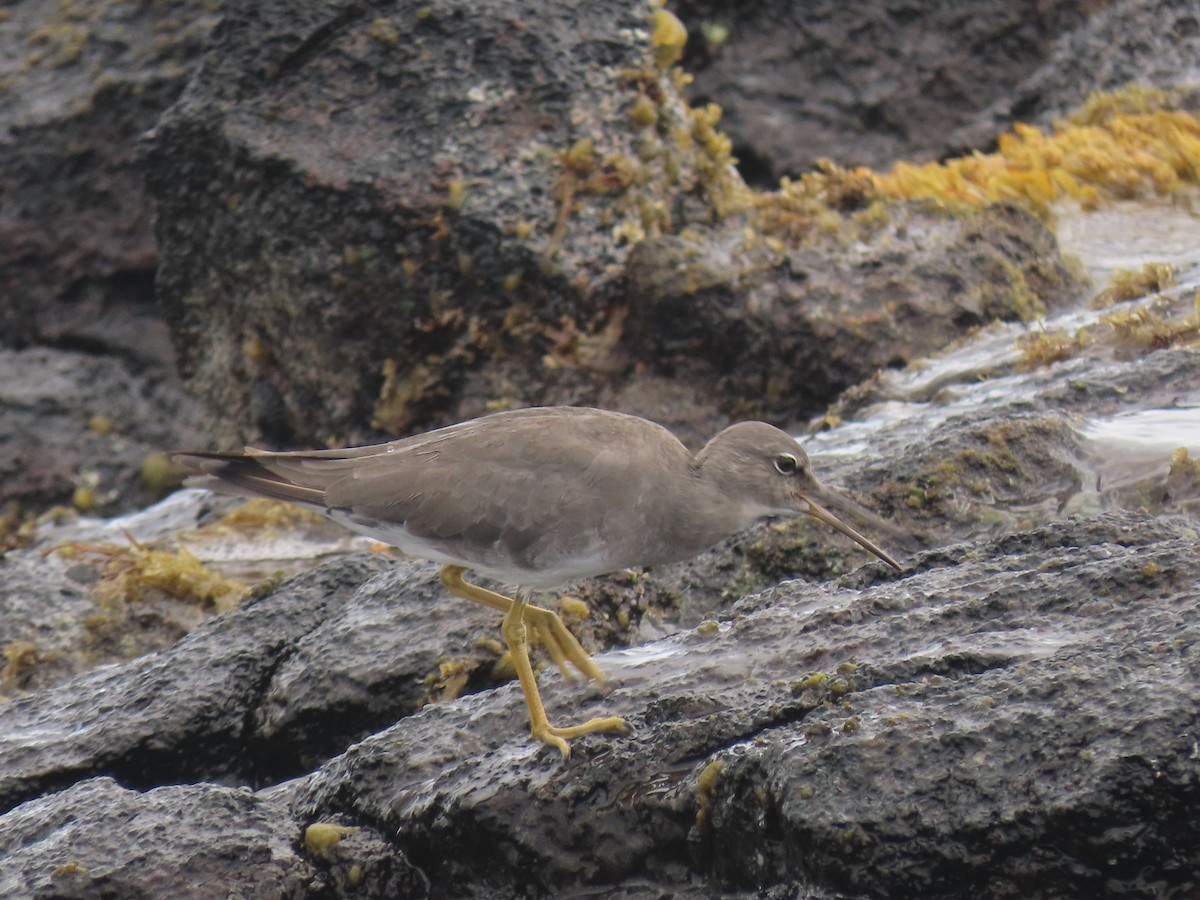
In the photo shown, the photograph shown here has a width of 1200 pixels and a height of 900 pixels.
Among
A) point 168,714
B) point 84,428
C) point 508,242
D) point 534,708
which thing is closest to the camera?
point 534,708

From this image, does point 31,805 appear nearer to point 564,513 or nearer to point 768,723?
point 564,513

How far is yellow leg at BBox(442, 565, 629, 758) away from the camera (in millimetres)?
4355

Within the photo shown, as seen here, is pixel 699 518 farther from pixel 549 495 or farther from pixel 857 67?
pixel 857 67

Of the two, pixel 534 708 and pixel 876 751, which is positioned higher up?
pixel 876 751

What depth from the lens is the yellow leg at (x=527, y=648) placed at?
171 inches

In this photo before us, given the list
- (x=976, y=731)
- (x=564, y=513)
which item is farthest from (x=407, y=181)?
(x=976, y=731)

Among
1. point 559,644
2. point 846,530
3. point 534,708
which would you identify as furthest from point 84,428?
point 846,530

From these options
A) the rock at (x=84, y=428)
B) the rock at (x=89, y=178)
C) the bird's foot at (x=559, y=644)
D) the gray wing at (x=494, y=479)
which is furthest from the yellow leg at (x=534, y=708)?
the rock at (x=89, y=178)

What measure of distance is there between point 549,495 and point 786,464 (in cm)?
90

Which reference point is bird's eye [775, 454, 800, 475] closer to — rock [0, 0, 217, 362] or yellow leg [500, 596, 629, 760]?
yellow leg [500, 596, 629, 760]

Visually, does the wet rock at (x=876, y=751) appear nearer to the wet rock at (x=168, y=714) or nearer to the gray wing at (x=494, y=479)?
the gray wing at (x=494, y=479)

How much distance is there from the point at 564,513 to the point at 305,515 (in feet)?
13.4

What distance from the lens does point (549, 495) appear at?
486 centimetres

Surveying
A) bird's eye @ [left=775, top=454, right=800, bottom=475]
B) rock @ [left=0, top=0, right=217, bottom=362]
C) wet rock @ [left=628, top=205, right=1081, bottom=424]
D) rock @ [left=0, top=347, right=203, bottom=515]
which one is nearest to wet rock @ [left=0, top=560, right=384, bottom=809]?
bird's eye @ [left=775, top=454, right=800, bottom=475]
